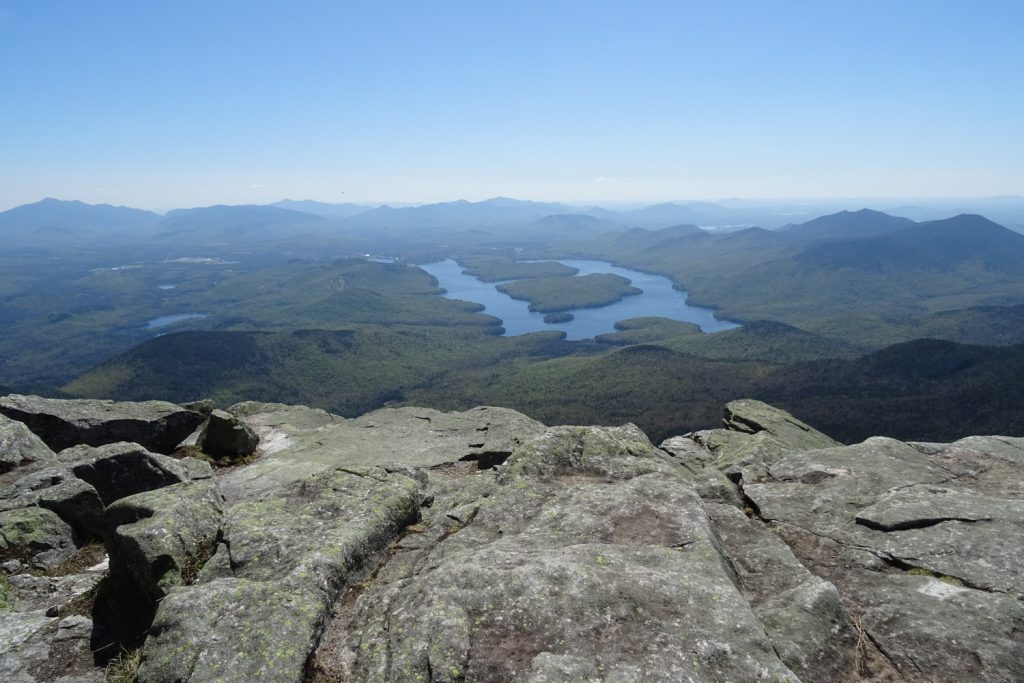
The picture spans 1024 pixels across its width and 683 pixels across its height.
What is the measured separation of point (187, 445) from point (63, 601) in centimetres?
1500

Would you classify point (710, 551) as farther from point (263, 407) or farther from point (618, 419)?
point (618, 419)

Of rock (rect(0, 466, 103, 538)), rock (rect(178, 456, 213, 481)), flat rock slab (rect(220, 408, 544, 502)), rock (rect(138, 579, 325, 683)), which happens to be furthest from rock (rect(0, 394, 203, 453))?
rock (rect(138, 579, 325, 683))

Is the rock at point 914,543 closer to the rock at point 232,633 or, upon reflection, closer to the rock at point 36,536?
the rock at point 232,633

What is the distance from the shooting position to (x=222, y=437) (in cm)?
2472

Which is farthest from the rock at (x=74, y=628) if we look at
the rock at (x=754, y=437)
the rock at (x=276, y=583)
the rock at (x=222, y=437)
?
the rock at (x=754, y=437)

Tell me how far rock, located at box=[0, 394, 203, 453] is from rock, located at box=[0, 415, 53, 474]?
257 centimetres

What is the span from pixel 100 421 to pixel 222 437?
17.0 feet

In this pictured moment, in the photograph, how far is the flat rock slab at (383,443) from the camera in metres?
20.8

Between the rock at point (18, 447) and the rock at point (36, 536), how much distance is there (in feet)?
14.6

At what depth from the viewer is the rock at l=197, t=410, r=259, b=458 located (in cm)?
2464

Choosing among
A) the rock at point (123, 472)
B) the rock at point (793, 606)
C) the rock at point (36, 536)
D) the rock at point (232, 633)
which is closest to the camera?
the rock at point (232, 633)

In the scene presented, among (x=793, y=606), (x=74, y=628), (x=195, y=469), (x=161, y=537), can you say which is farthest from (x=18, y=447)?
(x=793, y=606)

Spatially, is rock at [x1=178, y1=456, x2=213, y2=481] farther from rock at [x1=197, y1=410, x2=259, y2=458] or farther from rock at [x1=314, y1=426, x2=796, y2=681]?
rock at [x1=314, y1=426, x2=796, y2=681]

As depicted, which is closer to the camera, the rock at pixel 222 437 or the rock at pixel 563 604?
the rock at pixel 563 604
